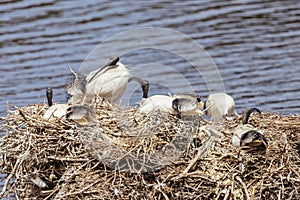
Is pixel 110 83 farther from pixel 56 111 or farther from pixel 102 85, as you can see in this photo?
pixel 56 111

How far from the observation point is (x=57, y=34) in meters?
13.4

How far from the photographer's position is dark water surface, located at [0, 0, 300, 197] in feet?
36.5

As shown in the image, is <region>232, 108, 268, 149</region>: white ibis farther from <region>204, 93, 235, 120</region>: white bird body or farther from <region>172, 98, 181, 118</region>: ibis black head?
<region>204, 93, 235, 120</region>: white bird body

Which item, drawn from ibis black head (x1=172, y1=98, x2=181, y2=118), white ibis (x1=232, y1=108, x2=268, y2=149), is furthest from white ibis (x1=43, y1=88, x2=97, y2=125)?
white ibis (x1=232, y1=108, x2=268, y2=149)

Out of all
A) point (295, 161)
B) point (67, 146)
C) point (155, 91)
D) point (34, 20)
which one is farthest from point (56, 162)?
point (34, 20)

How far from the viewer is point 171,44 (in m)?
12.9

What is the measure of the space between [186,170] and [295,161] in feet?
2.74

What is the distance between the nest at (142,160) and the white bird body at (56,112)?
0.33 ft

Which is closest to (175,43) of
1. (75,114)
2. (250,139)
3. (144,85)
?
(144,85)

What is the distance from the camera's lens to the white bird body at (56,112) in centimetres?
695

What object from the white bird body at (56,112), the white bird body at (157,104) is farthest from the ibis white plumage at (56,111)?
the white bird body at (157,104)

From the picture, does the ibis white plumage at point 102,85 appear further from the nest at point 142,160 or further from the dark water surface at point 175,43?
the dark water surface at point 175,43

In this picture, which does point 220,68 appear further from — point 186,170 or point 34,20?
point 186,170

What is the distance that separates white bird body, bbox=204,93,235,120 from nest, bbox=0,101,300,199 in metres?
1.08
